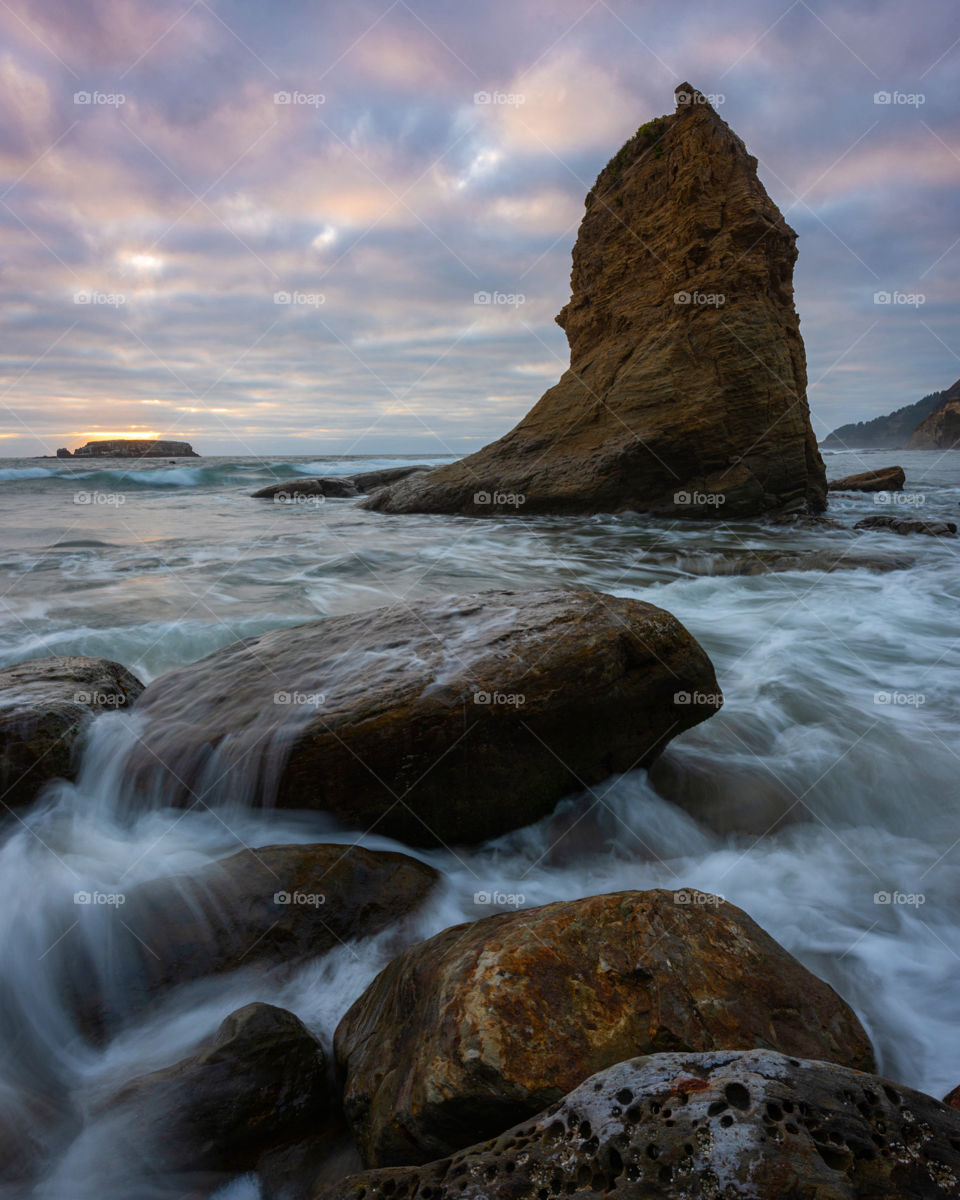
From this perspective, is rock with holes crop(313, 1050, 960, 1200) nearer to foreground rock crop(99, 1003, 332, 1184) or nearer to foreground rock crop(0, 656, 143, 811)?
foreground rock crop(99, 1003, 332, 1184)

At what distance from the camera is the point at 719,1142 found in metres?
1.31

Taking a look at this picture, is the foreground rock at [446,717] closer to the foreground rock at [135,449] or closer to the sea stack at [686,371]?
the sea stack at [686,371]

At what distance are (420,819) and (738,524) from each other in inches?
506

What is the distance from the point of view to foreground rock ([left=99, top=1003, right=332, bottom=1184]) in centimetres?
215

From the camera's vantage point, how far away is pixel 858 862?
3936 mm

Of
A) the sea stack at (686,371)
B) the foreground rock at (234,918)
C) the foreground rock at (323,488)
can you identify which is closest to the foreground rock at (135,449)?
the foreground rock at (323,488)

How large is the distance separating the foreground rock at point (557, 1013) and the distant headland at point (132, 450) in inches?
3109

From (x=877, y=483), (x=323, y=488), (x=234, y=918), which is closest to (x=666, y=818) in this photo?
(x=234, y=918)

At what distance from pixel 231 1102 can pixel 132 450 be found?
8126 cm

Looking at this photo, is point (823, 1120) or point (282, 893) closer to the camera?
point (823, 1120)

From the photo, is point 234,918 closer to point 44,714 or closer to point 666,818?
point 44,714

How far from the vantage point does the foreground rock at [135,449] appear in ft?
238

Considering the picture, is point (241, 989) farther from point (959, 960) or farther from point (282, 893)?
point (959, 960)

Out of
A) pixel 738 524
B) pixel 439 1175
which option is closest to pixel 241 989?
pixel 439 1175
